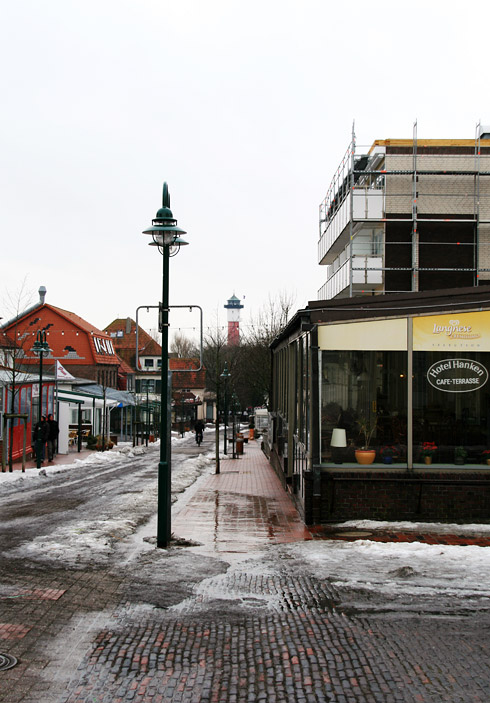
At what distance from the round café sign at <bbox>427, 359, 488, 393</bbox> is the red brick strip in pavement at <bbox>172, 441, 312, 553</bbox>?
3.16 metres

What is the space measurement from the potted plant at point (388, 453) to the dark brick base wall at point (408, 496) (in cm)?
26

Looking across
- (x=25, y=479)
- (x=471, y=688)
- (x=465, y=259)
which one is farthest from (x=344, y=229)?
(x=471, y=688)

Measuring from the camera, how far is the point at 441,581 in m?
7.90

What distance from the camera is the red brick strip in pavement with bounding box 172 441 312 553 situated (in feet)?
34.8

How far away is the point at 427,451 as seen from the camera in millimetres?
11602

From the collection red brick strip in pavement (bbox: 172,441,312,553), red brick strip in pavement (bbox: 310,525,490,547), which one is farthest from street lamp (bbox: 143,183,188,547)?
red brick strip in pavement (bbox: 310,525,490,547)

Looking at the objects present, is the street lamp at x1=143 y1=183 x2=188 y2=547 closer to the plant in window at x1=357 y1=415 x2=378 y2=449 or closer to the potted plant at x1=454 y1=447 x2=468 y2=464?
the plant in window at x1=357 y1=415 x2=378 y2=449

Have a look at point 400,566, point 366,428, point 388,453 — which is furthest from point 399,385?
point 400,566

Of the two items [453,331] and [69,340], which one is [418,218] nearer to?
[453,331]

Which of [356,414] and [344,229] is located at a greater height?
[344,229]

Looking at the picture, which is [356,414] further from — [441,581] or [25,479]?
[25,479]

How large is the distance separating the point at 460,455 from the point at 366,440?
1.47 metres

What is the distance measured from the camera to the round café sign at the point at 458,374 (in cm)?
1169

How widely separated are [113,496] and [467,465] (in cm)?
757
